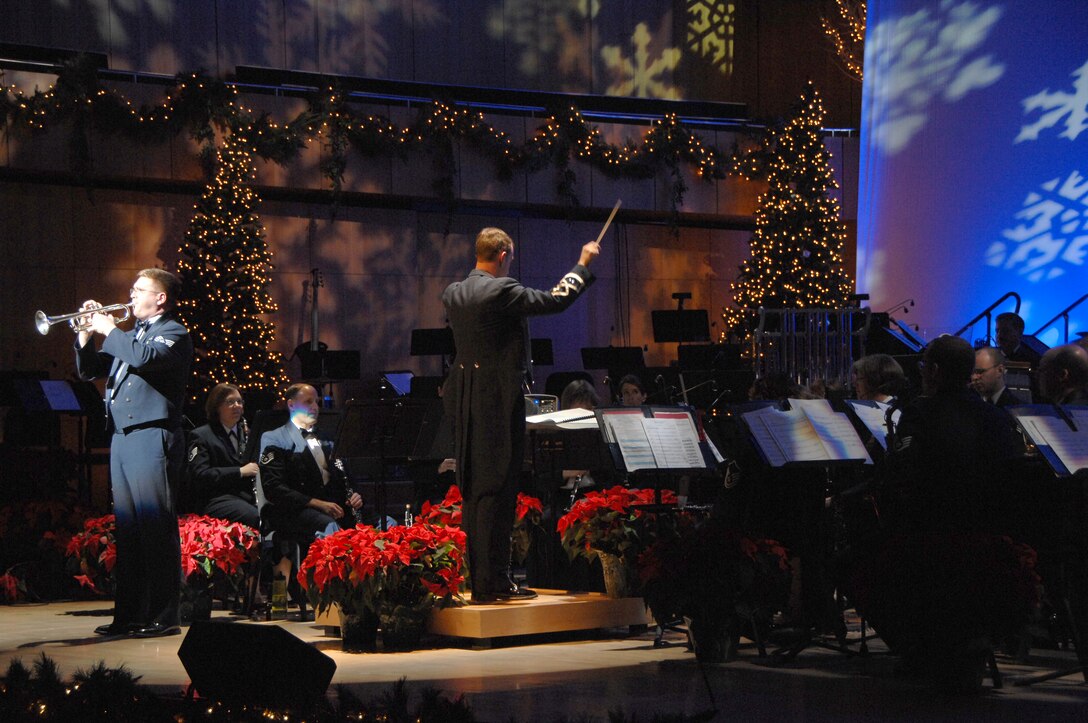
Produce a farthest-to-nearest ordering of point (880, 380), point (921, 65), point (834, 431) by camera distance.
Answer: point (921, 65) < point (880, 380) < point (834, 431)

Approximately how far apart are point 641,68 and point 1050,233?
246 inches

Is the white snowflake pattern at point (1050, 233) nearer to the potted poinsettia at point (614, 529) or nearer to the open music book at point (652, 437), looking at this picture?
the potted poinsettia at point (614, 529)

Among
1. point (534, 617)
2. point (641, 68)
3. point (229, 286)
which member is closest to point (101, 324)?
point (534, 617)

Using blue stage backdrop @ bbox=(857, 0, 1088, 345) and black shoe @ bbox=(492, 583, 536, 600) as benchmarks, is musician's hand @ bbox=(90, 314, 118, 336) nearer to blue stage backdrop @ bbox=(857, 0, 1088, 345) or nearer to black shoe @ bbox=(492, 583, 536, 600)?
black shoe @ bbox=(492, 583, 536, 600)

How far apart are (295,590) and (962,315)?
347 inches

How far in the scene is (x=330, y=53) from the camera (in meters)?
16.2

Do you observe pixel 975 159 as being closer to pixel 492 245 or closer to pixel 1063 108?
pixel 1063 108

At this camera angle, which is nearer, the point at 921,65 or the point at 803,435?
the point at 803,435

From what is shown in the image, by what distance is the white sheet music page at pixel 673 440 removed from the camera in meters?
5.61

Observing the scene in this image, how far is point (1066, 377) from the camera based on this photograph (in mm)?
5516

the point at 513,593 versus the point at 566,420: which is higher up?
the point at 566,420

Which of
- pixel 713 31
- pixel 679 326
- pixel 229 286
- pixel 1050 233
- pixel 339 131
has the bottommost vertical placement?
pixel 679 326

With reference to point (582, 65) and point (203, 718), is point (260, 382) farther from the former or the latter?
point (203, 718)

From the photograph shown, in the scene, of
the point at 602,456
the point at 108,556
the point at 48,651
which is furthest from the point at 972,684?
the point at 108,556
